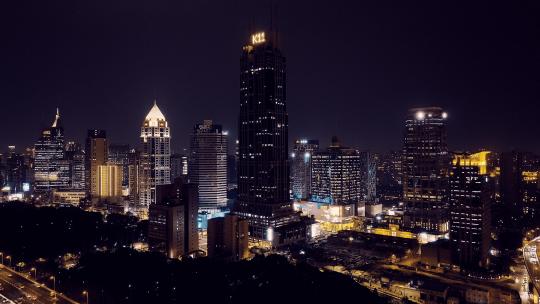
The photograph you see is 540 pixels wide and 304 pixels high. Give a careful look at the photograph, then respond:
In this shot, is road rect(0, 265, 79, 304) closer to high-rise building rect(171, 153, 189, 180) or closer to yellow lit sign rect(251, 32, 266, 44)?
yellow lit sign rect(251, 32, 266, 44)

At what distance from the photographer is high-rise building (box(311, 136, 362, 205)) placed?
68.0m

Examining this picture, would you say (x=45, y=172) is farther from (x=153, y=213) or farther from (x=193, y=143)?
(x=153, y=213)

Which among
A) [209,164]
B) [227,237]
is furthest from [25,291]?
[209,164]

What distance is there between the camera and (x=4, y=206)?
50.5 metres

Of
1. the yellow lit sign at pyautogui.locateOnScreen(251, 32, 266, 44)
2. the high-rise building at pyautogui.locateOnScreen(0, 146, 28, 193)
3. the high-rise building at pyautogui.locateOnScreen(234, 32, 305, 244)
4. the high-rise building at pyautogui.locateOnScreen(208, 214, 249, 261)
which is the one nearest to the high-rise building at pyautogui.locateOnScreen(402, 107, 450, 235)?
the high-rise building at pyautogui.locateOnScreen(234, 32, 305, 244)

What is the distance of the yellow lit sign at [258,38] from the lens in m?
53.9

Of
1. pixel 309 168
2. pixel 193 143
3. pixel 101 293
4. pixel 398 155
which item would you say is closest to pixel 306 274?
pixel 101 293

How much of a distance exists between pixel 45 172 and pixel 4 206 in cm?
3850

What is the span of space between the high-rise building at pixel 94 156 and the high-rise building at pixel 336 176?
1542 inches

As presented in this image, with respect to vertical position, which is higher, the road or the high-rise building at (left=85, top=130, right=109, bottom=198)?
the high-rise building at (left=85, top=130, right=109, bottom=198)

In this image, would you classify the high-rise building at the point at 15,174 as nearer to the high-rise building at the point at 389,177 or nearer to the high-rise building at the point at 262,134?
the high-rise building at the point at 262,134

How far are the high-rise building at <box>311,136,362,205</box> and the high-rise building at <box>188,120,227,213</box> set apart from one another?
1544cm

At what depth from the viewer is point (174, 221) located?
131 ft

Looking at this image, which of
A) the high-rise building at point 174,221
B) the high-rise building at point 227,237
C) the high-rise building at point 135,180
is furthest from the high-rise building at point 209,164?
the high-rise building at point 227,237
